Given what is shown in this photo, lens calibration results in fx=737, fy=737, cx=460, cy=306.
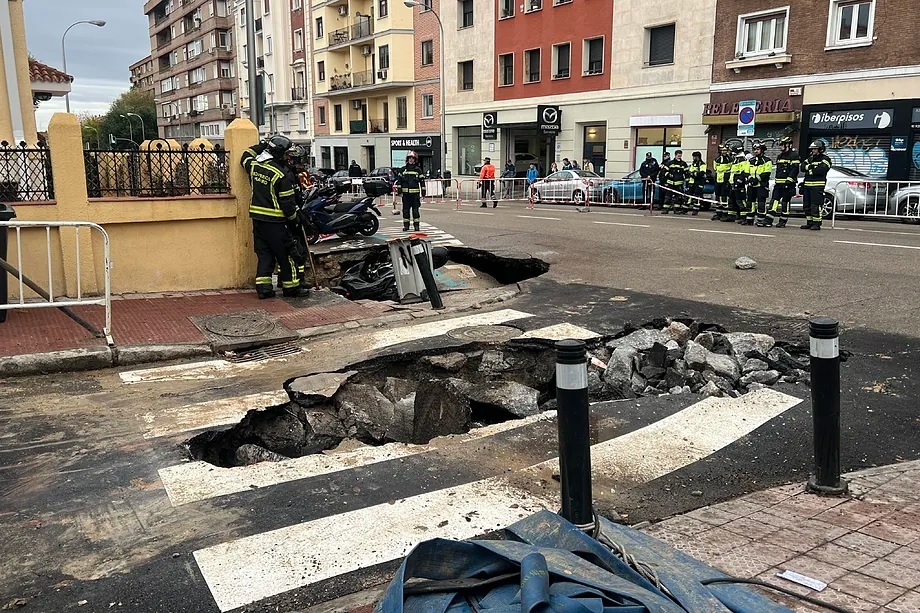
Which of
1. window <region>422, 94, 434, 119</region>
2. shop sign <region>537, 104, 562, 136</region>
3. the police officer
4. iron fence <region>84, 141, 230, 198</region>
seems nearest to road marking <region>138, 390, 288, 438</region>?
iron fence <region>84, 141, 230, 198</region>

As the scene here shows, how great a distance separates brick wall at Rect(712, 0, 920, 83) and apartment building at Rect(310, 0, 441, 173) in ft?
73.4

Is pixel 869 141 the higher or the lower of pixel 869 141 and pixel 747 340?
the higher

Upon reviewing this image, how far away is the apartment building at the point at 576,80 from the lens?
28.9 meters

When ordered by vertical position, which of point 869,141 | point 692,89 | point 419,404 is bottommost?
point 419,404

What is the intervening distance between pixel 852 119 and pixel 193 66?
78.3m

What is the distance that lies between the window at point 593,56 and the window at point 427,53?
15484 millimetres

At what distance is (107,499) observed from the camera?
→ 4273mm

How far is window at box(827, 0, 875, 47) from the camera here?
23016 mm

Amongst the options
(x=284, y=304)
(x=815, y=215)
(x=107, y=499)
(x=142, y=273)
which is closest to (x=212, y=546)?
(x=107, y=499)

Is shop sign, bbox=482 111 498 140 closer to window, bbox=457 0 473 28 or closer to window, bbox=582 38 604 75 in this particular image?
window, bbox=457 0 473 28

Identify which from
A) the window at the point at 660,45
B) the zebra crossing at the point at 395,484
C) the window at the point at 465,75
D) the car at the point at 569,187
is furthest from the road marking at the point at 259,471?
the window at the point at 465,75

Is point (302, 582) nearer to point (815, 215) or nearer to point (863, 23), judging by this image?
point (815, 215)

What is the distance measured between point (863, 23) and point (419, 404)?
23563 millimetres

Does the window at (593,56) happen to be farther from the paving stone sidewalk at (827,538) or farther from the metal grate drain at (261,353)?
the paving stone sidewalk at (827,538)
